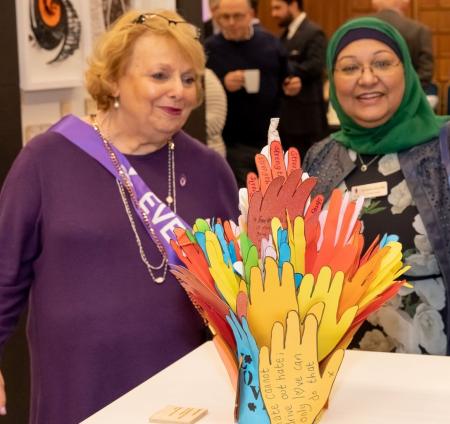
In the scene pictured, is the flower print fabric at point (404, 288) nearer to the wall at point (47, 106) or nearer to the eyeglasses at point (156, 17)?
the eyeglasses at point (156, 17)

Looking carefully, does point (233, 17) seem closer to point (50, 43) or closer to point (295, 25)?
point (295, 25)

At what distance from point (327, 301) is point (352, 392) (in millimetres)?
388

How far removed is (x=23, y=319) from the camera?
371 centimetres

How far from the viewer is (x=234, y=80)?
599cm

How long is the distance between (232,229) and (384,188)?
3.91 feet

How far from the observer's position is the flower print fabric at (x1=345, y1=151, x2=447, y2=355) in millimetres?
2902

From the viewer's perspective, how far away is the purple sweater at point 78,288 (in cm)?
262

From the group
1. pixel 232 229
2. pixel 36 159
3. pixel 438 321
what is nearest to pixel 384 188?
pixel 438 321

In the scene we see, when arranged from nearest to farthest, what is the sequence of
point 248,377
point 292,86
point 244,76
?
A: point 248,377, point 244,76, point 292,86

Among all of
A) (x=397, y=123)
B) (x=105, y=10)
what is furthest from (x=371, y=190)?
(x=105, y=10)

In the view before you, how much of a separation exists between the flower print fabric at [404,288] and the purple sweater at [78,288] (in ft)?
1.98

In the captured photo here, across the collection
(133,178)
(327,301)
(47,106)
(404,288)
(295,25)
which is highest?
(295,25)

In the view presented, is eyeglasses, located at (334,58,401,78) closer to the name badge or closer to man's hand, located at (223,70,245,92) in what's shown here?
the name badge

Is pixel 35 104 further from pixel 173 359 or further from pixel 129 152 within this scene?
pixel 173 359
